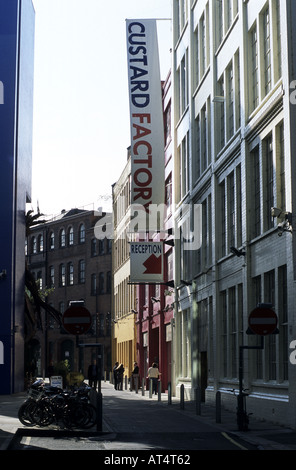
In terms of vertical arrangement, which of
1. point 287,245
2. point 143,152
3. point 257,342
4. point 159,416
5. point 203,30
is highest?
point 203,30

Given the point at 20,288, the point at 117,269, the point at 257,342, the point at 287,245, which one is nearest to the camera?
the point at 287,245

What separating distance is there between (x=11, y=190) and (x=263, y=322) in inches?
1025

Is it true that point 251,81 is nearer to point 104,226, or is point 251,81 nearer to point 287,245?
point 287,245

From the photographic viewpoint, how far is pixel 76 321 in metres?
18.9

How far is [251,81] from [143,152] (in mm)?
9680

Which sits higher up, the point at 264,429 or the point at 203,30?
the point at 203,30

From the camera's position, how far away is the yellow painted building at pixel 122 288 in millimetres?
65000

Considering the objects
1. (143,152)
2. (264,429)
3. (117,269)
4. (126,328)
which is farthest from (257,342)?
(117,269)

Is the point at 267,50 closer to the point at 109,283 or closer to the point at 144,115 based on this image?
the point at 144,115

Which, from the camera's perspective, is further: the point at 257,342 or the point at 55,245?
the point at 55,245

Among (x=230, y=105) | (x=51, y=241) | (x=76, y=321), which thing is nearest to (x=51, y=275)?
(x=51, y=241)

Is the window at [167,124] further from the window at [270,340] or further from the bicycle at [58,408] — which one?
the bicycle at [58,408]

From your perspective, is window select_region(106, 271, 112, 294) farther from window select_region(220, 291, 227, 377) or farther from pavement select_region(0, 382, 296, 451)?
pavement select_region(0, 382, 296, 451)

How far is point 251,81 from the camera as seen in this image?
29.0 m
